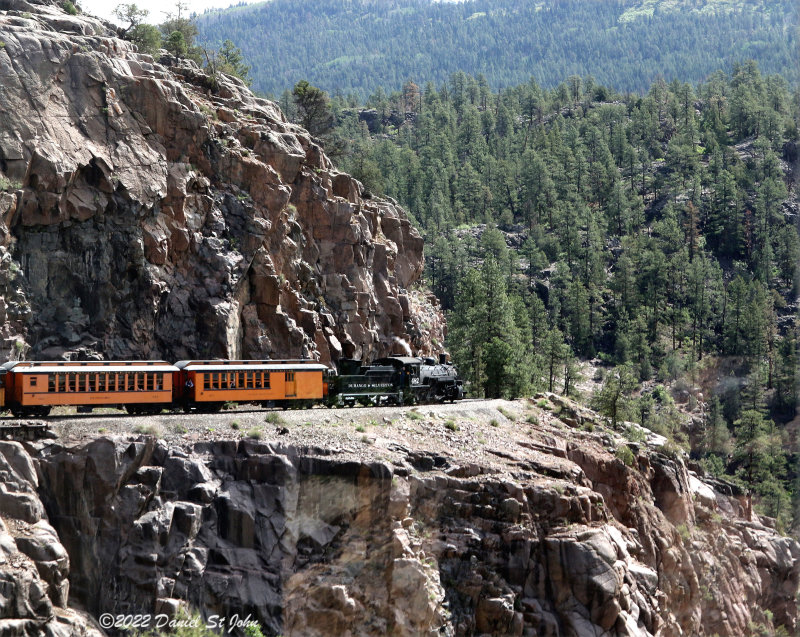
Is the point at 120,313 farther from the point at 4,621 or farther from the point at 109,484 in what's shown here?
the point at 4,621

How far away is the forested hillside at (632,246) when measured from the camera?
9212cm

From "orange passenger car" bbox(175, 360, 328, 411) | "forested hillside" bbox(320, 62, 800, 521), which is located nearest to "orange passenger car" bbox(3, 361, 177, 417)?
"orange passenger car" bbox(175, 360, 328, 411)

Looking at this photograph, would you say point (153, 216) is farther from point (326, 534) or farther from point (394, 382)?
point (326, 534)

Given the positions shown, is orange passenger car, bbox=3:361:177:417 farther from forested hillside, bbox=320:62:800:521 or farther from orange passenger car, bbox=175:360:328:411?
forested hillside, bbox=320:62:800:521

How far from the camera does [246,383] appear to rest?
137 ft

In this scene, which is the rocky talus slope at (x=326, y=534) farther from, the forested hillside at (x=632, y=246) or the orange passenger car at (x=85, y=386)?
the forested hillside at (x=632, y=246)

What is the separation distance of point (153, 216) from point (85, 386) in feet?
42.0

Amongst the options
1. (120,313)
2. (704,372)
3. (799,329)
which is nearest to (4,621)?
(120,313)

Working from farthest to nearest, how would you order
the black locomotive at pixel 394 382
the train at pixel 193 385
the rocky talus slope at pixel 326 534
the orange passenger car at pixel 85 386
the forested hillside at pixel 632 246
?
the forested hillside at pixel 632 246
the black locomotive at pixel 394 382
the train at pixel 193 385
the orange passenger car at pixel 85 386
the rocky talus slope at pixel 326 534

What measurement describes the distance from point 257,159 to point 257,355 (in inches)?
447

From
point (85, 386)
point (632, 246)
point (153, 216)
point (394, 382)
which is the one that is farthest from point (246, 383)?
point (632, 246)

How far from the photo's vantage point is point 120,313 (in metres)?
46.5

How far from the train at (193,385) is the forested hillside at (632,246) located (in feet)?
59.5

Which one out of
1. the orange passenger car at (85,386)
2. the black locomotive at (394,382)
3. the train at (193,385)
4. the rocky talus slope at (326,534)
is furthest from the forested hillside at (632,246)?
the orange passenger car at (85,386)
